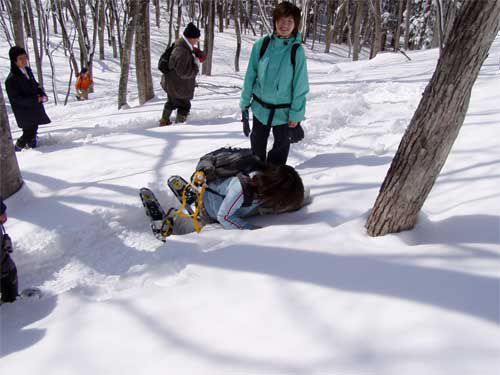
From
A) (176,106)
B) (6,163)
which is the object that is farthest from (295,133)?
(176,106)

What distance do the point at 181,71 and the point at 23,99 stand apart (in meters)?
2.26

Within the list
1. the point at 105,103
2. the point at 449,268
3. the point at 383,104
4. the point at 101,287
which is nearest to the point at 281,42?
the point at 449,268

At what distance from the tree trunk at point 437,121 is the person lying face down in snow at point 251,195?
2.93 ft

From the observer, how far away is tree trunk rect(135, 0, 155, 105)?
814cm

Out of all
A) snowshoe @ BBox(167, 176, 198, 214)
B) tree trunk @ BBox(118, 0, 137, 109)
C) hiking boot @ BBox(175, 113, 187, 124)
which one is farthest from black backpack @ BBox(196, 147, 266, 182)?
tree trunk @ BBox(118, 0, 137, 109)

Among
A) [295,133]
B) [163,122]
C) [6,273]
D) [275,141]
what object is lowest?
[6,273]

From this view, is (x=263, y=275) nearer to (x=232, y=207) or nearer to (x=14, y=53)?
(x=232, y=207)

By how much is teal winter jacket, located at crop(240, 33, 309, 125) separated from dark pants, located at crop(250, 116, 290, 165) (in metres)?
0.10

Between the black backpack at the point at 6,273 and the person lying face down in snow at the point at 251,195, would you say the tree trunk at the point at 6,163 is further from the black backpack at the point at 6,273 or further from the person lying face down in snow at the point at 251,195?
the person lying face down in snow at the point at 251,195

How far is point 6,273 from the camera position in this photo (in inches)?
103

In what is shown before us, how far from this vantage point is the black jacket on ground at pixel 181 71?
582 cm

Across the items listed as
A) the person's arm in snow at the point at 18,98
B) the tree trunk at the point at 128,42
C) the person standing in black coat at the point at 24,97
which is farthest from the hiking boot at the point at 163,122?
the tree trunk at the point at 128,42

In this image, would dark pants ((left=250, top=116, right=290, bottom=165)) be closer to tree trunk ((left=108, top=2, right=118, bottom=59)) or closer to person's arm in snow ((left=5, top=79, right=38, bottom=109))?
person's arm in snow ((left=5, top=79, right=38, bottom=109))

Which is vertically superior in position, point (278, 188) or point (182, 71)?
point (182, 71)
